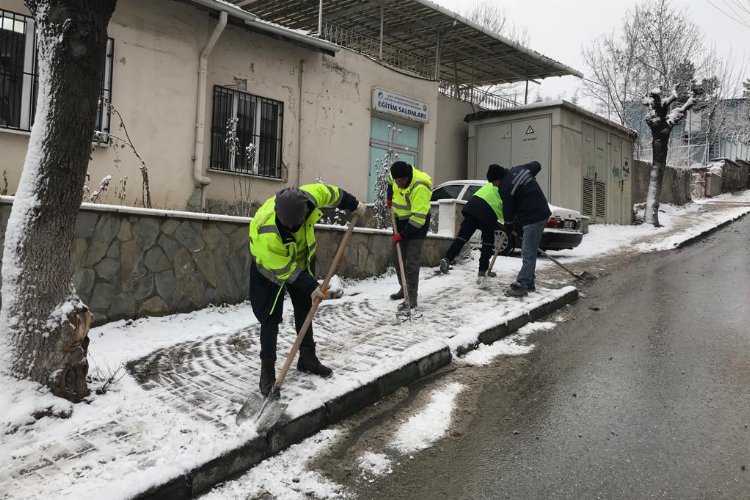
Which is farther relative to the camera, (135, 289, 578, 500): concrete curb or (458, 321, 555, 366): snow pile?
(458, 321, 555, 366): snow pile

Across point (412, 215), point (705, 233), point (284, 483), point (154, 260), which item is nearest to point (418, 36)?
point (705, 233)

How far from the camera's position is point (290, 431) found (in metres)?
3.28

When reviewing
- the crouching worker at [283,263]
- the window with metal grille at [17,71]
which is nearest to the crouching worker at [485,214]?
the crouching worker at [283,263]

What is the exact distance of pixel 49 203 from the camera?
10.9ft

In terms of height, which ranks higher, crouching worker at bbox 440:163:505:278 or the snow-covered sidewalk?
crouching worker at bbox 440:163:505:278

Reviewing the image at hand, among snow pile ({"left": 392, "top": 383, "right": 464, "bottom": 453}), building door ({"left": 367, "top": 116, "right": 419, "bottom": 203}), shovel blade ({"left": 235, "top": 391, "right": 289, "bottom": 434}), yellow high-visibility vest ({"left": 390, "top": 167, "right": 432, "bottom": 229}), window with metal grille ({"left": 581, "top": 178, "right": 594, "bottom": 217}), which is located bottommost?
snow pile ({"left": 392, "top": 383, "right": 464, "bottom": 453})

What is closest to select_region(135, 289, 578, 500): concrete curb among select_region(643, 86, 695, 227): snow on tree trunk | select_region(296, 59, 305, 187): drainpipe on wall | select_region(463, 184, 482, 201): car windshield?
select_region(463, 184, 482, 201): car windshield

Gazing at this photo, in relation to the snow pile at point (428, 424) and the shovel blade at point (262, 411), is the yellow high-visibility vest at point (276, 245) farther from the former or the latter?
the snow pile at point (428, 424)

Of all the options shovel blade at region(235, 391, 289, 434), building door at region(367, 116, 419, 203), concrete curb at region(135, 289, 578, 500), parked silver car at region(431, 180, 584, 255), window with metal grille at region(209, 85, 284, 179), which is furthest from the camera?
building door at region(367, 116, 419, 203)

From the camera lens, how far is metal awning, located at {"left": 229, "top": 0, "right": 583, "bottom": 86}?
12086mm

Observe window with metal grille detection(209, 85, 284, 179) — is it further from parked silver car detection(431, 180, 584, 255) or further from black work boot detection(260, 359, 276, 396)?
black work boot detection(260, 359, 276, 396)

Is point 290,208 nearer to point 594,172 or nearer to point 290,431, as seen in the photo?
point 290,431

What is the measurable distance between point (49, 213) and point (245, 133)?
6422 mm

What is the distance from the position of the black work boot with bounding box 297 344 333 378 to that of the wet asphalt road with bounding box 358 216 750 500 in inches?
43.6
